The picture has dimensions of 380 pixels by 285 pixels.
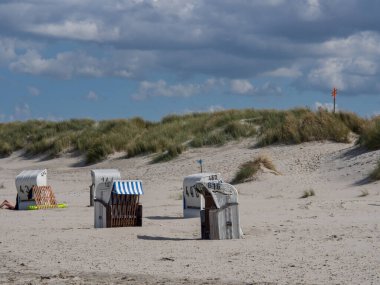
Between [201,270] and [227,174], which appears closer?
[201,270]

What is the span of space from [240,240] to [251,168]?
1061 cm

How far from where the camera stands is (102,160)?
36.2m

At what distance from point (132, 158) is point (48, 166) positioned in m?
5.30

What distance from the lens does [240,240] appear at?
14477mm

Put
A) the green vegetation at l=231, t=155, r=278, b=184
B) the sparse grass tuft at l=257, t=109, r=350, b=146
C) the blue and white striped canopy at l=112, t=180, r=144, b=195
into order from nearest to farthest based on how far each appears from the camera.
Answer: the blue and white striped canopy at l=112, t=180, r=144, b=195, the green vegetation at l=231, t=155, r=278, b=184, the sparse grass tuft at l=257, t=109, r=350, b=146

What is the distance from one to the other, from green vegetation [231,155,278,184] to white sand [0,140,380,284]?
1.35 ft

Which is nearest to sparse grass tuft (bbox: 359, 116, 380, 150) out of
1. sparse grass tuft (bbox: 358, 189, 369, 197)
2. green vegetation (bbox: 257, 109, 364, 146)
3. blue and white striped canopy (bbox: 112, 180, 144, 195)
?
green vegetation (bbox: 257, 109, 364, 146)

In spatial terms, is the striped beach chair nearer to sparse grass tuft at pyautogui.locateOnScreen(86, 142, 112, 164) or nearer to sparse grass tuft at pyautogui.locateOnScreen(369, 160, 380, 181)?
sparse grass tuft at pyautogui.locateOnScreen(369, 160, 380, 181)

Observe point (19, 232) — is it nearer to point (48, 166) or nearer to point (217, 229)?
point (217, 229)

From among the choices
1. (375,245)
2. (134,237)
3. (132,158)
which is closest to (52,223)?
(134,237)

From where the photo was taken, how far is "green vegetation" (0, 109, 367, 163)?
30.0m

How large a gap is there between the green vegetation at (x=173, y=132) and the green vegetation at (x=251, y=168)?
3355 mm

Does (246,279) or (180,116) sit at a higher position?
(180,116)

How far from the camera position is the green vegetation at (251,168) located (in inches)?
977
